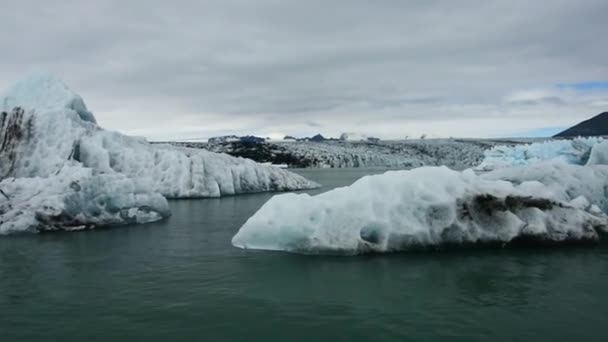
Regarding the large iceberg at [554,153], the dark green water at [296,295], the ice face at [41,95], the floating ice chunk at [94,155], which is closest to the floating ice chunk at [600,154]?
the large iceberg at [554,153]

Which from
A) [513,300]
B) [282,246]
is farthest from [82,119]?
[513,300]

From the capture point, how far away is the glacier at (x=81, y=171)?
1956cm

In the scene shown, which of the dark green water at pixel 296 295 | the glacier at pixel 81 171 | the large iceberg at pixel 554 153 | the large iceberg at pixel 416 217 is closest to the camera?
the dark green water at pixel 296 295

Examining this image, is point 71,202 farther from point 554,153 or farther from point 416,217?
point 554,153

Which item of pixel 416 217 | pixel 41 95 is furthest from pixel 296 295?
pixel 41 95

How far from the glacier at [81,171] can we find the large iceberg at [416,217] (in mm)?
8937

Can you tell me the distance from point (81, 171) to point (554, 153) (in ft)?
146

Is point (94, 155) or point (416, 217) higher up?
point (94, 155)

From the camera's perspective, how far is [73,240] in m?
17.0

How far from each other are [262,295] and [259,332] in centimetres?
206

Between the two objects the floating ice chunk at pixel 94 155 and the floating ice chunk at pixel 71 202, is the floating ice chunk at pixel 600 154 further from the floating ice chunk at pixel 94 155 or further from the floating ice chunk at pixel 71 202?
the floating ice chunk at pixel 71 202

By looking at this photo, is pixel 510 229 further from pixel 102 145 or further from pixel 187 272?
pixel 102 145

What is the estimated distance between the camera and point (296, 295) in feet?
31.9

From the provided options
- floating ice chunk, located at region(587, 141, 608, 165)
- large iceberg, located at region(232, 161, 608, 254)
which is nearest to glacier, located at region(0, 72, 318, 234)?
large iceberg, located at region(232, 161, 608, 254)
